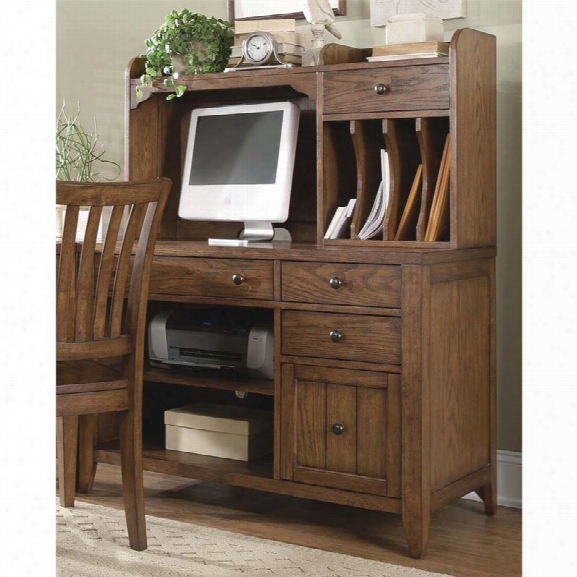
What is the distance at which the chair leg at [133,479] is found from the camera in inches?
90.4

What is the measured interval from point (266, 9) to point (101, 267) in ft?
4.28

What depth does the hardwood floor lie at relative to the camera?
7.50ft

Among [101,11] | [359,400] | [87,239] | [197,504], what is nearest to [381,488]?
[359,400]

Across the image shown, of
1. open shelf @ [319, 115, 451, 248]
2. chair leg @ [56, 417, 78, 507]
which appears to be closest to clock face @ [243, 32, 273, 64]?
open shelf @ [319, 115, 451, 248]

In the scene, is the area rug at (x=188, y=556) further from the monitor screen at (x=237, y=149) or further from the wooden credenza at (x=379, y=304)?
the monitor screen at (x=237, y=149)

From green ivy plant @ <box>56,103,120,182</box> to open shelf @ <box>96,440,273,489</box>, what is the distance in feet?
3.32

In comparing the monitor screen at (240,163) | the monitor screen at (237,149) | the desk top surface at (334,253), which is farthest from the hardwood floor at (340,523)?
the monitor screen at (237,149)

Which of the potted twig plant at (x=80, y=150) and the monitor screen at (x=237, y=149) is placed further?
the potted twig plant at (x=80, y=150)

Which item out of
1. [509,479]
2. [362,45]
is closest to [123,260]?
[362,45]

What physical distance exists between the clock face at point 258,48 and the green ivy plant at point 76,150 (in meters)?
0.76

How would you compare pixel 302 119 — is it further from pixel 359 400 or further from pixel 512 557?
pixel 512 557

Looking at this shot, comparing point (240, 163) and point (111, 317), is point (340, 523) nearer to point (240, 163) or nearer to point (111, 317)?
point (111, 317)
